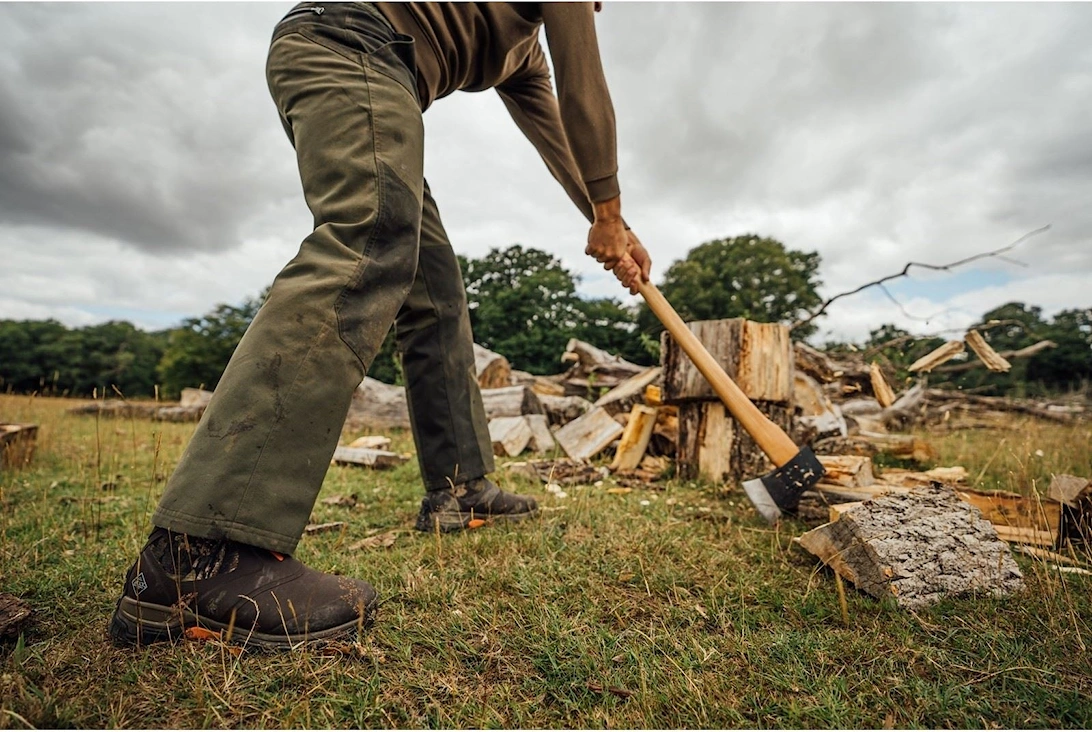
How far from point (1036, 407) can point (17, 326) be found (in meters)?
42.7

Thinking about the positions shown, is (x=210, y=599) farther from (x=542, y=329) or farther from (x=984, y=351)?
→ (x=542, y=329)

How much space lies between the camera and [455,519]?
2.30 meters

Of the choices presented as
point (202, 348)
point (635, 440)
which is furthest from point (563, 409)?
point (202, 348)

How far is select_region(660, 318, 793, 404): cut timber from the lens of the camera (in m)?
3.26

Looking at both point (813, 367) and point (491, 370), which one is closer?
point (813, 367)

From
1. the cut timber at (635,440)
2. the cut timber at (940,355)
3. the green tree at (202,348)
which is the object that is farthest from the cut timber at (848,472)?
the green tree at (202,348)

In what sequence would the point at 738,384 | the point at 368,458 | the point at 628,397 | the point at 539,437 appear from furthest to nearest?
1. the point at 539,437
2. the point at 628,397
3. the point at 368,458
4. the point at 738,384

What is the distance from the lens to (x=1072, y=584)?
1.78m

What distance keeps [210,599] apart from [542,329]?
16791mm

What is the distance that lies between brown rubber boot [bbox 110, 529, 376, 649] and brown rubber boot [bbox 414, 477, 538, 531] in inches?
36.7

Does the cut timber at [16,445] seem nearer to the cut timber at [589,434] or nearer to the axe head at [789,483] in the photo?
the cut timber at [589,434]

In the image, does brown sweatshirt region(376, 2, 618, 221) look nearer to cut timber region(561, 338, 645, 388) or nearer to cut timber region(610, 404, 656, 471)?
cut timber region(610, 404, 656, 471)

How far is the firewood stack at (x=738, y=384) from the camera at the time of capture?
327cm

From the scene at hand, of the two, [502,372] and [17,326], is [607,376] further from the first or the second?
[17,326]
